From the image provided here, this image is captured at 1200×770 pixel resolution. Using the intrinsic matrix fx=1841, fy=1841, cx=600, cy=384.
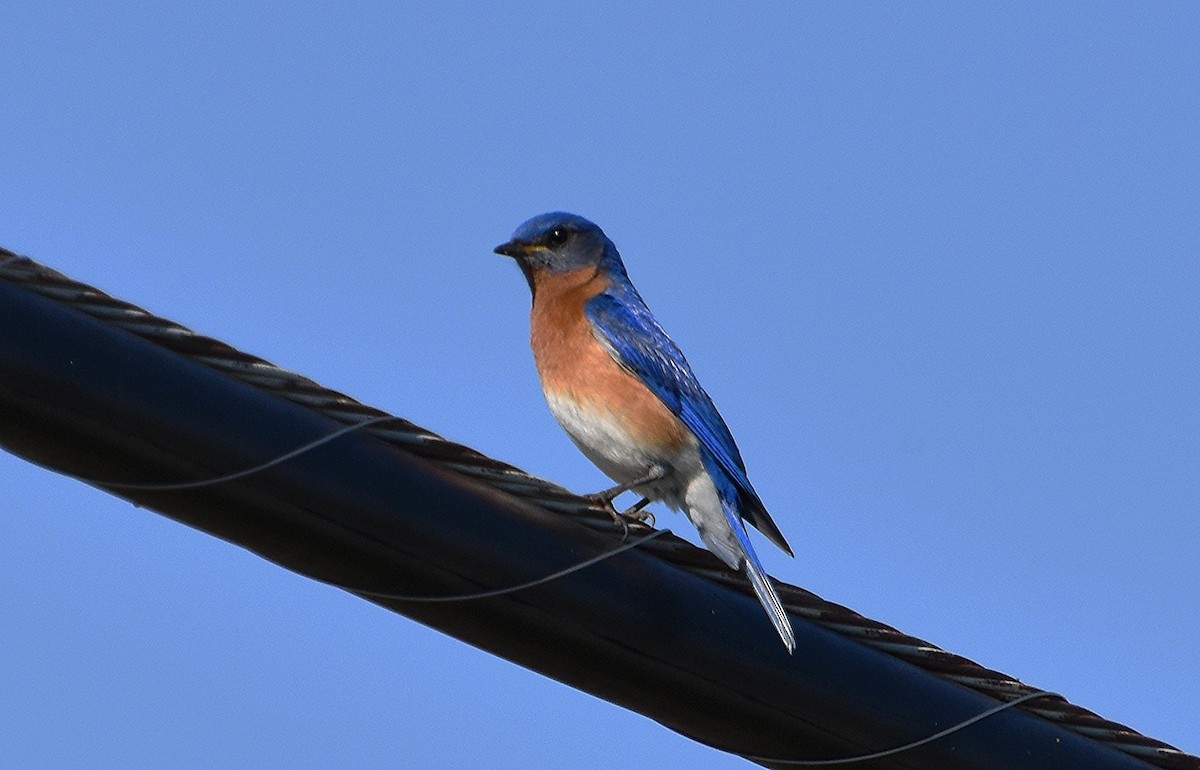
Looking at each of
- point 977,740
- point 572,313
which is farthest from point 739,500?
point 977,740

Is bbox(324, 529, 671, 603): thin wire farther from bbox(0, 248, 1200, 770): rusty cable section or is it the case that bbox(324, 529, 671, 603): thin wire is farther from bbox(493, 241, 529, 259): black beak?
bbox(493, 241, 529, 259): black beak

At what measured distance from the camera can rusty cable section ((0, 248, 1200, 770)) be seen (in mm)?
3779

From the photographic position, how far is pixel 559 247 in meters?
8.63

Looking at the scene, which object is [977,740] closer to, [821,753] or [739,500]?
[821,753]

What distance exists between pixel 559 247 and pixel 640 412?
1.68 metres

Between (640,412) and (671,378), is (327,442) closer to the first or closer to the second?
(640,412)

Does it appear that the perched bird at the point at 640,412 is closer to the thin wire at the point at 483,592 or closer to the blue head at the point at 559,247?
the blue head at the point at 559,247

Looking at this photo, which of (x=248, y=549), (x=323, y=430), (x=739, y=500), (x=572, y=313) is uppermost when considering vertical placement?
(x=572, y=313)

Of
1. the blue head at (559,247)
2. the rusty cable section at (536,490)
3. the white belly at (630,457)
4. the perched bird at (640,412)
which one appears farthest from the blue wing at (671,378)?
the rusty cable section at (536,490)

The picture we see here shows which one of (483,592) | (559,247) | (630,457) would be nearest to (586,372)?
(630,457)

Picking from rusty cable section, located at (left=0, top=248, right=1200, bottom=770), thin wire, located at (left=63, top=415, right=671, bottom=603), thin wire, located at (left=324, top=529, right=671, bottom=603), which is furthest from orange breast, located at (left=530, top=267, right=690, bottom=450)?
thin wire, located at (left=324, top=529, right=671, bottom=603)

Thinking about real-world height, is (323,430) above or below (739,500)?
below

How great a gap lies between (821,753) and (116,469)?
1.89 metres

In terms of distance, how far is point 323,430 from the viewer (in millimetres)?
4020
